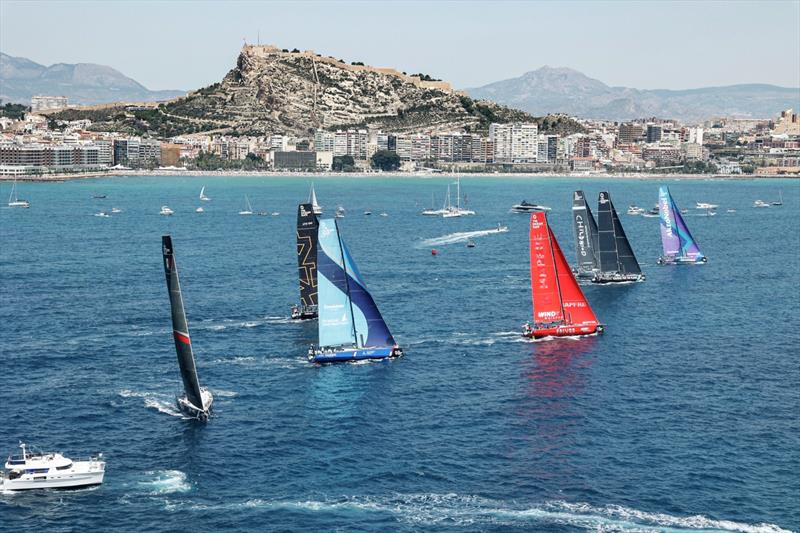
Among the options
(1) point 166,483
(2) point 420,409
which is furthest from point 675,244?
(1) point 166,483

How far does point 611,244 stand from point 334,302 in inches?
1539

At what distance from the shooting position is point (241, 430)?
5344cm

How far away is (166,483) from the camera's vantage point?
46.4m

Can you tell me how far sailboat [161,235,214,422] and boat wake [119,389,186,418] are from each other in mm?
976

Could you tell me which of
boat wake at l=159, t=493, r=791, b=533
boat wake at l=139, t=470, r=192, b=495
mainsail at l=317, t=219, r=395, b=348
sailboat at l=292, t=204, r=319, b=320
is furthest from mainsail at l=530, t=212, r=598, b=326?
boat wake at l=139, t=470, r=192, b=495

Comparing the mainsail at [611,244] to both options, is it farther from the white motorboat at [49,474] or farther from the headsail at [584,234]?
the white motorboat at [49,474]

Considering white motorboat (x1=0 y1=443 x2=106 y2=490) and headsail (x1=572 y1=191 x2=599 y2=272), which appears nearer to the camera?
white motorboat (x1=0 y1=443 x2=106 y2=490)

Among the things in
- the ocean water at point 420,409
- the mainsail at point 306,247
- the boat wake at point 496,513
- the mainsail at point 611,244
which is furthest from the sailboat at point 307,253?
the boat wake at point 496,513

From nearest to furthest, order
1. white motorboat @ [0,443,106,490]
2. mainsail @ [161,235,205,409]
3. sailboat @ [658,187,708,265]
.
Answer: white motorboat @ [0,443,106,490], mainsail @ [161,235,205,409], sailboat @ [658,187,708,265]

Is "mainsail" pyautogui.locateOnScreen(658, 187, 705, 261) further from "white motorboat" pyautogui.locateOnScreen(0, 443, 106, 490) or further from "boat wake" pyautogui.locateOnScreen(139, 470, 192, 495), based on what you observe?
"white motorboat" pyautogui.locateOnScreen(0, 443, 106, 490)

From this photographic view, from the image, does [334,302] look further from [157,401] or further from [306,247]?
[157,401]

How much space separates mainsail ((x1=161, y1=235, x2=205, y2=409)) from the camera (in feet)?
177

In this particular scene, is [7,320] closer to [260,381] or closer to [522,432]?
[260,381]

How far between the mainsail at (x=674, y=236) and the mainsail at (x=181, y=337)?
68.4m
